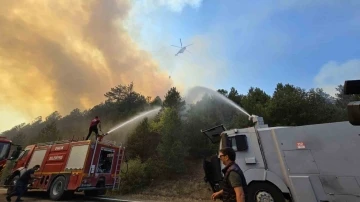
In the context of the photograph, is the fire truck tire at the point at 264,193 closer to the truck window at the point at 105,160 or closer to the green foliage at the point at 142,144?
the truck window at the point at 105,160

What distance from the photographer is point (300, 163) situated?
7078mm

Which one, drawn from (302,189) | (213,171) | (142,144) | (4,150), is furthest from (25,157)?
(302,189)

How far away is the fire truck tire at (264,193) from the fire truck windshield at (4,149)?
A: 14.7 meters

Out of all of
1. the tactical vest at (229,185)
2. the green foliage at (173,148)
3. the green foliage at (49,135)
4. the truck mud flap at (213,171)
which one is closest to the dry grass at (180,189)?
the green foliage at (173,148)

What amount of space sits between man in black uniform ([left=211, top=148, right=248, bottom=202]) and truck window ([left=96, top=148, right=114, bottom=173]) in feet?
32.3

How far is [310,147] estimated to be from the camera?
705cm

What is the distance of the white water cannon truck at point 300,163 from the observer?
6277 millimetres

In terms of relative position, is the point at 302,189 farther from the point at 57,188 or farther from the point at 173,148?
the point at 173,148

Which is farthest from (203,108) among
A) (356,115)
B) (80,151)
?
(356,115)

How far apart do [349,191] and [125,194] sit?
12.9m

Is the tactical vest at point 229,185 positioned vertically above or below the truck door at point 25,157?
below

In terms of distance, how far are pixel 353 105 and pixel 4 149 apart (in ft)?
57.5

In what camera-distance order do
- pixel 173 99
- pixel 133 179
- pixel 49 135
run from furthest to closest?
pixel 49 135 → pixel 173 99 → pixel 133 179

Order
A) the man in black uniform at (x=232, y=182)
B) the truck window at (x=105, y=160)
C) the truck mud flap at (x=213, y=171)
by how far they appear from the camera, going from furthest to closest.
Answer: the truck window at (x=105, y=160)
the truck mud flap at (x=213, y=171)
the man in black uniform at (x=232, y=182)
